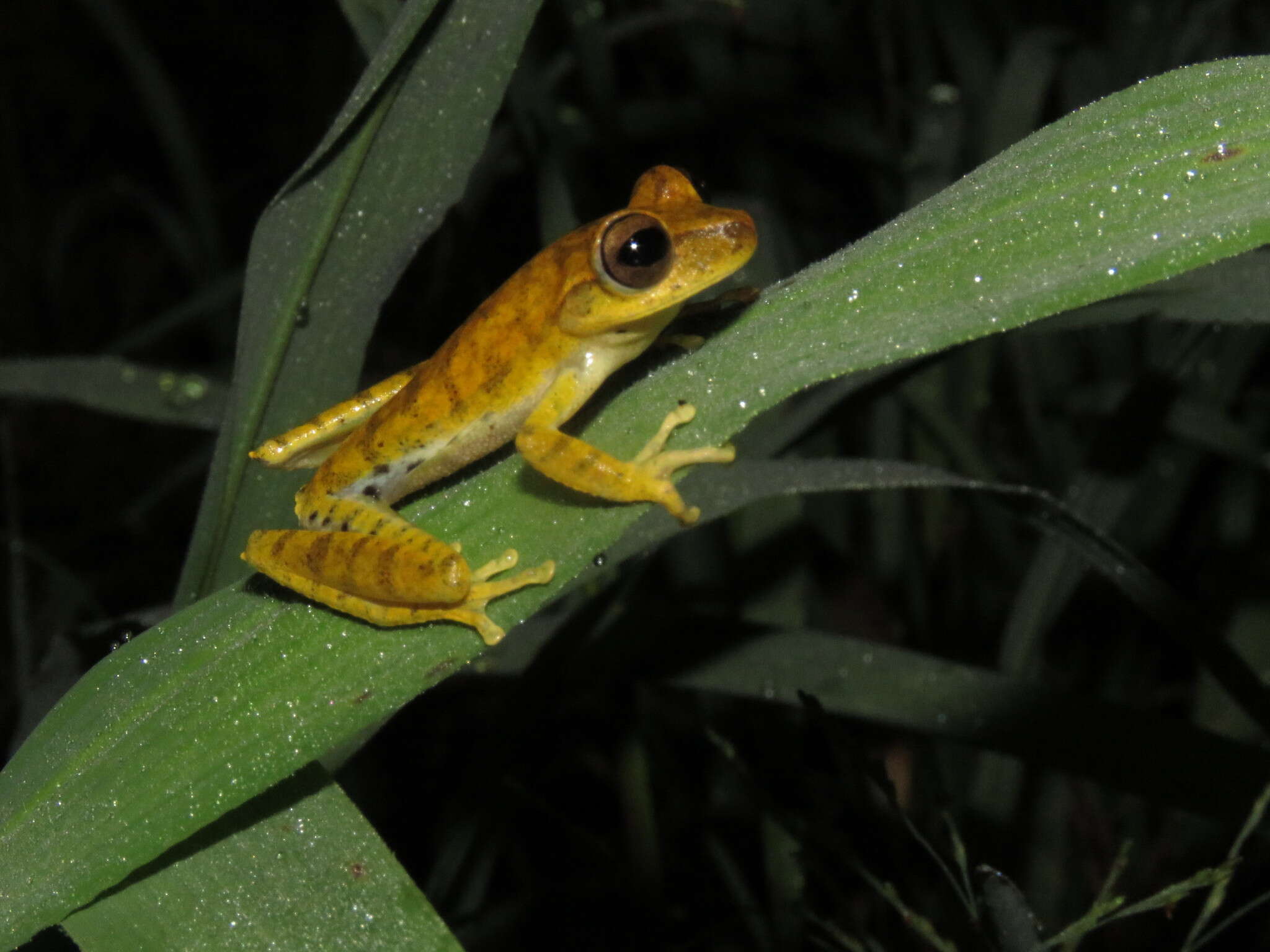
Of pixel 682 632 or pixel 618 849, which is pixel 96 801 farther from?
pixel 618 849

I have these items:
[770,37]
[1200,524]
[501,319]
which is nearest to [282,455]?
[501,319]

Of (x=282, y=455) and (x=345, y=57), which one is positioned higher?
(x=345, y=57)

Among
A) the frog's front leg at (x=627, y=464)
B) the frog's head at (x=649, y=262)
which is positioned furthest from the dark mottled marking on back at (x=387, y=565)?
the frog's head at (x=649, y=262)

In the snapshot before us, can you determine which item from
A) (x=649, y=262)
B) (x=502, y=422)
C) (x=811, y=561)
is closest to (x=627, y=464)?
(x=649, y=262)

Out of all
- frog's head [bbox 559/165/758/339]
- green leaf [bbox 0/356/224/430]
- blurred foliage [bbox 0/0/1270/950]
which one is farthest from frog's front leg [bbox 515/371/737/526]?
green leaf [bbox 0/356/224/430]

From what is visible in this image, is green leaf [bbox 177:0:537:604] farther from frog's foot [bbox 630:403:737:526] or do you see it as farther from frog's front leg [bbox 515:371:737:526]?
frog's foot [bbox 630:403:737:526]

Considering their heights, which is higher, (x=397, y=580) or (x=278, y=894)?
(x=397, y=580)

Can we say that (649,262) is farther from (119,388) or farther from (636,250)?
(119,388)
